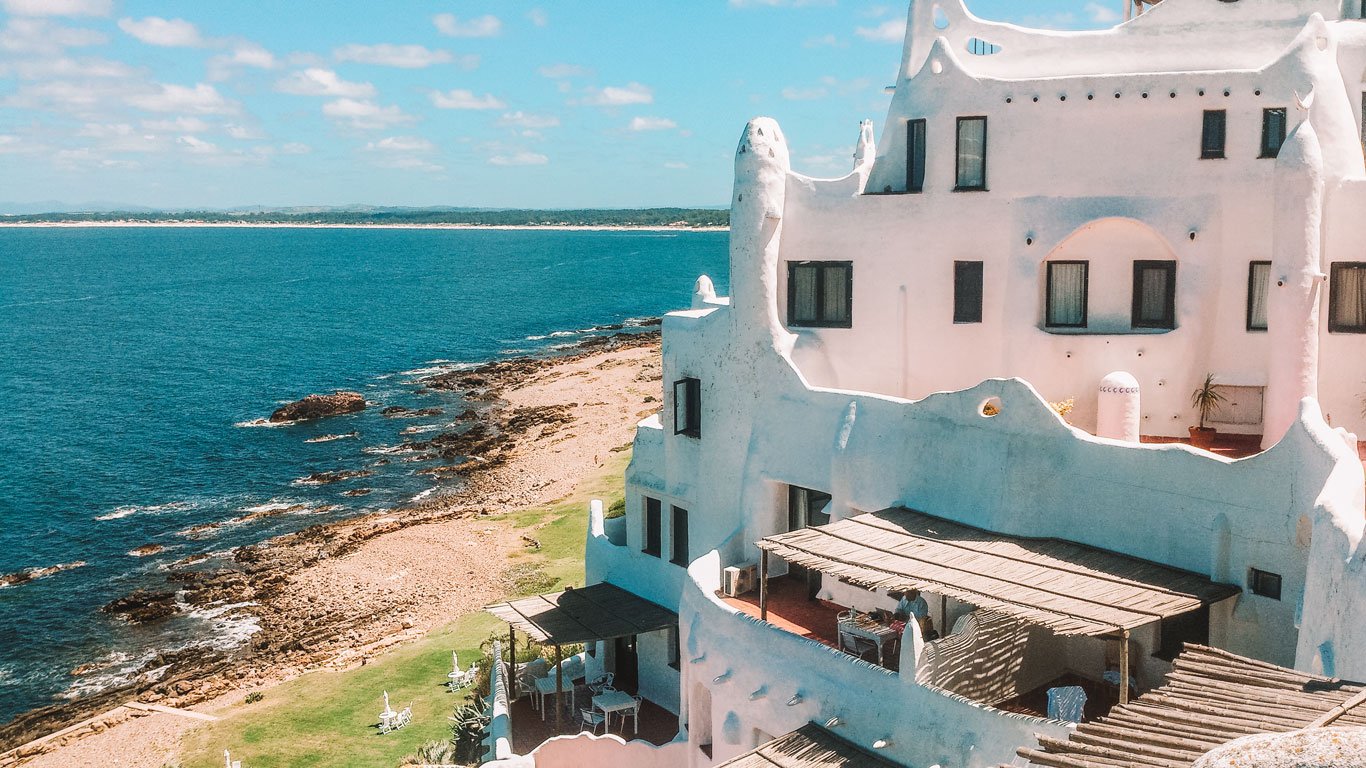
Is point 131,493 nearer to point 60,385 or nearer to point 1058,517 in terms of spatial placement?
point 60,385

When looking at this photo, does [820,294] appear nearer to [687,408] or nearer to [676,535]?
[687,408]

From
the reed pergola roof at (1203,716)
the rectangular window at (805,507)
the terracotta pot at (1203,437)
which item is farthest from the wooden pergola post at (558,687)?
the reed pergola roof at (1203,716)

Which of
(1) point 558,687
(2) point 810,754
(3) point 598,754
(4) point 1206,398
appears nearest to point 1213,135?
(4) point 1206,398

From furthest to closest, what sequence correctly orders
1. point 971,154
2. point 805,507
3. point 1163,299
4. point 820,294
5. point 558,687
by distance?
point 820,294
point 558,687
point 971,154
point 805,507
point 1163,299

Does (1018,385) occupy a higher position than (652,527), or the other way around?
(1018,385)

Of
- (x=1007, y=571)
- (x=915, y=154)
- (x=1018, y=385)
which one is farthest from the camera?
(x=915, y=154)

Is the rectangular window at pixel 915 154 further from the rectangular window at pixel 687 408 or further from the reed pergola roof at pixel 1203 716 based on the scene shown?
the reed pergola roof at pixel 1203 716
